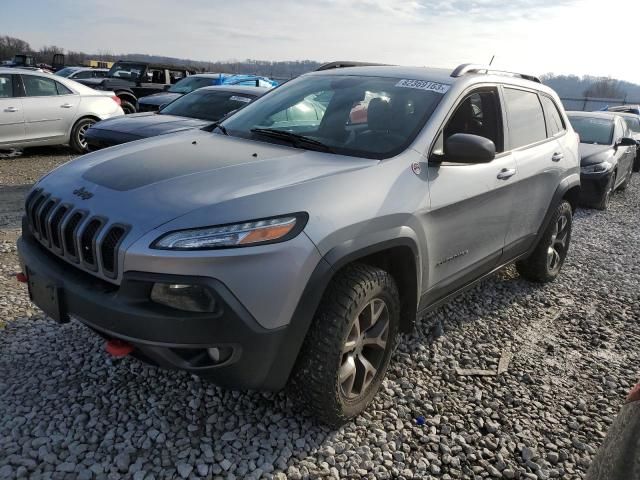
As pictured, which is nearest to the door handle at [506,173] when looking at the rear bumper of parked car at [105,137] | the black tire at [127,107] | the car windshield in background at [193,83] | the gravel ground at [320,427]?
the gravel ground at [320,427]

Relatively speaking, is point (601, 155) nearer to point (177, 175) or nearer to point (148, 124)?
point (148, 124)

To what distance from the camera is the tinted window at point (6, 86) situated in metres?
8.49

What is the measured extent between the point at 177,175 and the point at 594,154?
8.17 metres

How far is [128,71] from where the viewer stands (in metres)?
15.4

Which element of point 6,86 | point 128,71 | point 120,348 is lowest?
point 120,348

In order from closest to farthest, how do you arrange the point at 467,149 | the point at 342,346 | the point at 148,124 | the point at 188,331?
the point at 188,331 → the point at 342,346 → the point at 467,149 → the point at 148,124

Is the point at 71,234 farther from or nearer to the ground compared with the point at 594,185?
farther from the ground

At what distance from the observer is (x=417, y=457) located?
2549 millimetres

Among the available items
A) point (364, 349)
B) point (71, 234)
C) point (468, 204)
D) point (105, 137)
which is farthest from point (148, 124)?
point (364, 349)

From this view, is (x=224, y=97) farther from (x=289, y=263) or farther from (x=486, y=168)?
(x=289, y=263)

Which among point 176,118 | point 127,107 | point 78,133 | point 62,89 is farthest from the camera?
point 127,107

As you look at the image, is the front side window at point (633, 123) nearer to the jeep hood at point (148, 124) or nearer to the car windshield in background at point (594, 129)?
the car windshield in background at point (594, 129)

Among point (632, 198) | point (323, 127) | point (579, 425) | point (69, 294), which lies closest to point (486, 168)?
point (323, 127)

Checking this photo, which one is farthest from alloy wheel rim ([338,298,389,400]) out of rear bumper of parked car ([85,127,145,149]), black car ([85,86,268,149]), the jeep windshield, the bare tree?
the bare tree
